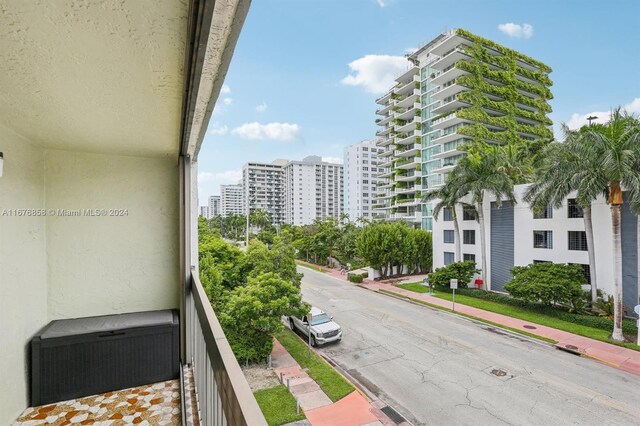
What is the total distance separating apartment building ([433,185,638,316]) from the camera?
11.0 metres

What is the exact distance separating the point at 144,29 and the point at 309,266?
89.7 feet

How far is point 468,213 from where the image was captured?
16.9 meters

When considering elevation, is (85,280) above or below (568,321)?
above

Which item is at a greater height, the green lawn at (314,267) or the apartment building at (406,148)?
the apartment building at (406,148)

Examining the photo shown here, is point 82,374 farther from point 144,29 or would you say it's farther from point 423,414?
point 423,414

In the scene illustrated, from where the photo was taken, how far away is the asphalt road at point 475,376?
6090mm

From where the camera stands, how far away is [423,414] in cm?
609

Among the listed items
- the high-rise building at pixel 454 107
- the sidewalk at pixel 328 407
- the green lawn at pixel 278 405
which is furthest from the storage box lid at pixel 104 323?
the high-rise building at pixel 454 107

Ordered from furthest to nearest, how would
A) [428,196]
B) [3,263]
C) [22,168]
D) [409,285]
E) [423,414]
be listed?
[409,285], [428,196], [423,414], [22,168], [3,263]

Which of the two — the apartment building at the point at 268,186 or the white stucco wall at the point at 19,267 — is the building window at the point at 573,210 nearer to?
the white stucco wall at the point at 19,267

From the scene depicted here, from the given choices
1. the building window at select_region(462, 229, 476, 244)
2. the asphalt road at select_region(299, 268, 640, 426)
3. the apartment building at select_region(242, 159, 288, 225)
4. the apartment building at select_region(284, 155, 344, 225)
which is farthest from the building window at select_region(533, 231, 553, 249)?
the apartment building at select_region(242, 159, 288, 225)

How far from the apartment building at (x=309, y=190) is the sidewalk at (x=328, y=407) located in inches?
2332

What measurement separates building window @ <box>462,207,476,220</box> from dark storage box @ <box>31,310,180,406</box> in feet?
54.0

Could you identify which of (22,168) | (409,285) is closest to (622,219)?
(409,285)
